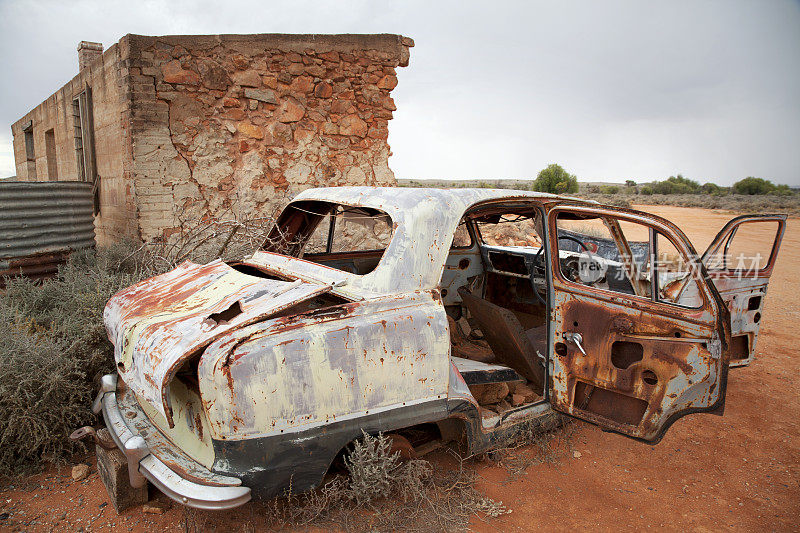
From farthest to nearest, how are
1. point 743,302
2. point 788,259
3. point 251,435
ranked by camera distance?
point 788,259
point 743,302
point 251,435

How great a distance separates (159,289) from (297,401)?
1.43 meters

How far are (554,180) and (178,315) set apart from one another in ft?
110

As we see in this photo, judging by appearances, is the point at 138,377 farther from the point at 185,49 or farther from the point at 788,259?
the point at 788,259

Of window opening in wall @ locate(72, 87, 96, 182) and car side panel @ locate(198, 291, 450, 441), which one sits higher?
window opening in wall @ locate(72, 87, 96, 182)

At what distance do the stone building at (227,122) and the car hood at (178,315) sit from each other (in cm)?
328

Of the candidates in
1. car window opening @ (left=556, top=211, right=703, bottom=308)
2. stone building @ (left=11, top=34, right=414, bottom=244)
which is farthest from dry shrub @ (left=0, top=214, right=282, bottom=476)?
car window opening @ (left=556, top=211, right=703, bottom=308)

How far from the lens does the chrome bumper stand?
1993 mm

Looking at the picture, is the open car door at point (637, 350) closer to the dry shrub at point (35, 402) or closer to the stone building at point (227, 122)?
the dry shrub at point (35, 402)

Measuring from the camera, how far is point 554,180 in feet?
110

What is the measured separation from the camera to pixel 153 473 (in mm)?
2146

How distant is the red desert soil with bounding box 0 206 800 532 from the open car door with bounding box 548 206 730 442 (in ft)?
1.52

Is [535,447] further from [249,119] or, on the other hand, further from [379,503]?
[249,119]

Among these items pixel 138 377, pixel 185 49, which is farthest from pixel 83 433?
pixel 185 49

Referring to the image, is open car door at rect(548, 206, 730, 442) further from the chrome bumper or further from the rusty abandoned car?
the chrome bumper
